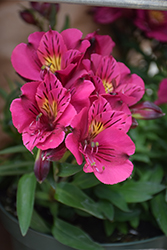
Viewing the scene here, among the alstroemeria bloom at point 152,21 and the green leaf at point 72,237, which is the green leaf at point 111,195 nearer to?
the green leaf at point 72,237

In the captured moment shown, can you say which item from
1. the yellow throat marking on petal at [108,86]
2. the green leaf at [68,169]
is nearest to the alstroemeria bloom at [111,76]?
the yellow throat marking on petal at [108,86]

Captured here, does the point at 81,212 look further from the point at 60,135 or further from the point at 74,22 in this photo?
the point at 74,22

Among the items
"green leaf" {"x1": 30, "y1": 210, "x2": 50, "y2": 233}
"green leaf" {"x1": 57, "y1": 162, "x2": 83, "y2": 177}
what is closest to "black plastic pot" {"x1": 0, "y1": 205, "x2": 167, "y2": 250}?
"green leaf" {"x1": 30, "y1": 210, "x2": 50, "y2": 233}

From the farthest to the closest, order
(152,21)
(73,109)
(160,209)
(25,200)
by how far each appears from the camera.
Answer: (152,21), (160,209), (25,200), (73,109)

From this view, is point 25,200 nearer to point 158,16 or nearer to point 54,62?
point 54,62

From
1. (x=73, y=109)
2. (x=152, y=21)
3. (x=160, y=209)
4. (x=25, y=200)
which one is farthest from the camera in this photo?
(x=152, y=21)

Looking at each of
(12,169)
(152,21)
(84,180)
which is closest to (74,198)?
(84,180)
